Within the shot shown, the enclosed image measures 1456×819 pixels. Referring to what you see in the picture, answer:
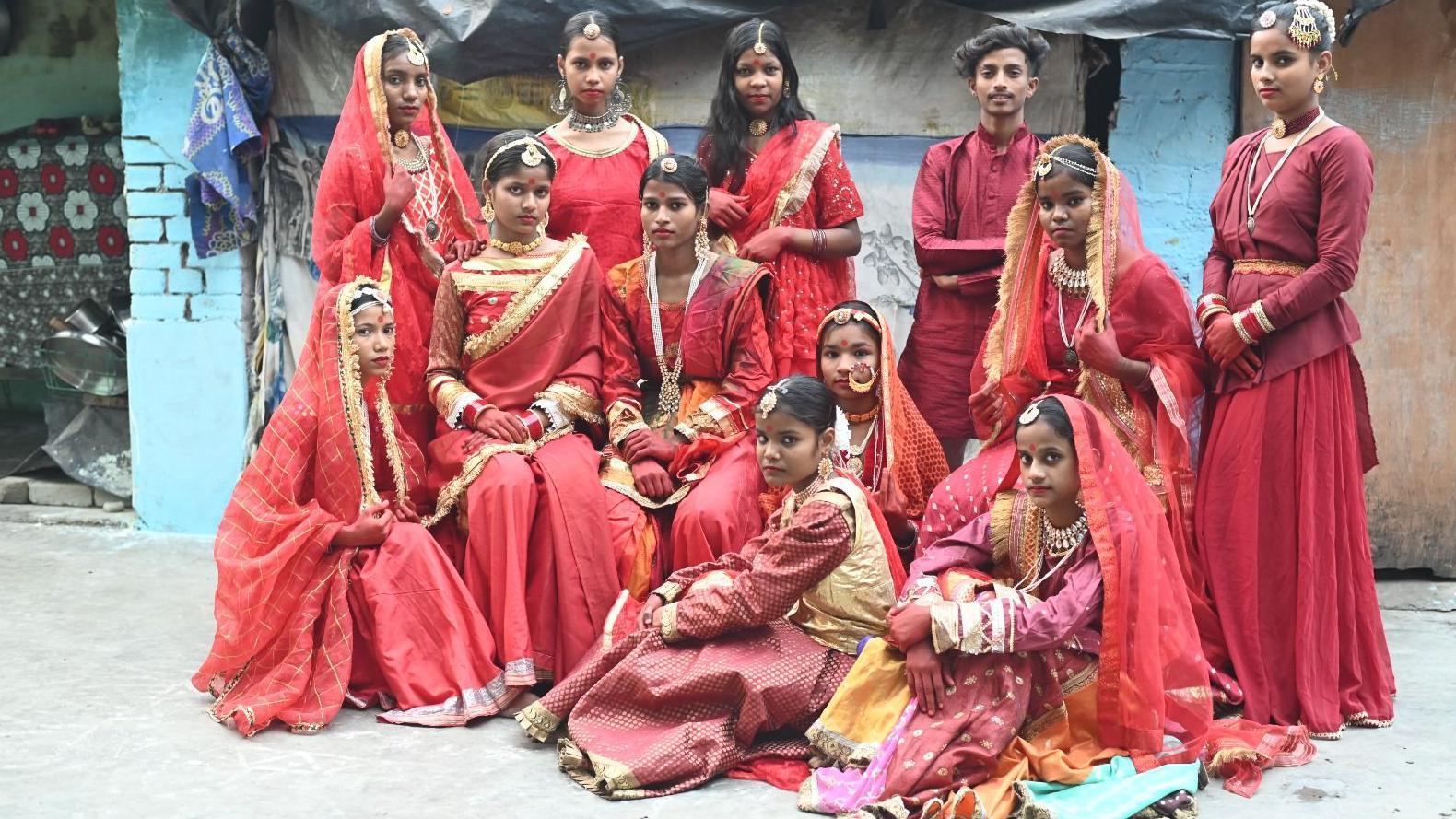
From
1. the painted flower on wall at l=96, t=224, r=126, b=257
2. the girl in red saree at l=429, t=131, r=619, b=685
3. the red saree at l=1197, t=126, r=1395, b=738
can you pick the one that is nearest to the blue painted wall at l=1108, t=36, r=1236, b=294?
the red saree at l=1197, t=126, r=1395, b=738

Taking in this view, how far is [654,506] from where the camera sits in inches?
196

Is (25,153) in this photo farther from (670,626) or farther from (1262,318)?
(1262,318)

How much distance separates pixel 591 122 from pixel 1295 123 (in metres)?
2.41

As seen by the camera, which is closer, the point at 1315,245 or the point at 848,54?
the point at 1315,245

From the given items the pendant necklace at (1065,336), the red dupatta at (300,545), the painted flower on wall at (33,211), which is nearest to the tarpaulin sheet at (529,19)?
the pendant necklace at (1065,336)

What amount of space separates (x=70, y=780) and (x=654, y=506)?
6.21 feet

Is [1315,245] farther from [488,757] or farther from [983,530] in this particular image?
[488,757]

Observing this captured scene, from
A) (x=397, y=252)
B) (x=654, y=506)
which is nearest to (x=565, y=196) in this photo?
(x=397, y=252)

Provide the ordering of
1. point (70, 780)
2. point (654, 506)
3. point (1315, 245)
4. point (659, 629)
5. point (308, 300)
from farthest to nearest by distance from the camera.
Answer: point (308, 300) < point (654, 506) < point (1315, 245) < point (659, 629) < point (70, 780)

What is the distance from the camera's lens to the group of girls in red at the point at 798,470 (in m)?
3.94

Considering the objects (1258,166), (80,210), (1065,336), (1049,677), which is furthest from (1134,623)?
(80,210)

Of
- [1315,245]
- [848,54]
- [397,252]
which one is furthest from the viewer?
[848,54]

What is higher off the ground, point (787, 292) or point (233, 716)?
point (787, 292)

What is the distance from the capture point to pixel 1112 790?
3.76m
